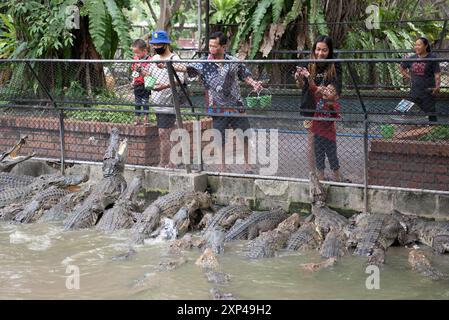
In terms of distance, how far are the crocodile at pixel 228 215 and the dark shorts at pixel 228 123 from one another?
0.89 metres

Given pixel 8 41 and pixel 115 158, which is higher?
pixel 8 41

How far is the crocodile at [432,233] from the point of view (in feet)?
19.8

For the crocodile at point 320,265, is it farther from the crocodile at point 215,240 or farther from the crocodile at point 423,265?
the crocodile at point 215,240

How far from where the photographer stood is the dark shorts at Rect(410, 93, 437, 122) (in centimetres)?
690

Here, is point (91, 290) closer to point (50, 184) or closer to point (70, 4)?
point (50, 184)

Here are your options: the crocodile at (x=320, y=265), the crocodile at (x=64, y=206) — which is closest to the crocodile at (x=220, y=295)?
the crocodile at (x=320, y=265)

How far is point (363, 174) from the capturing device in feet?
22.6

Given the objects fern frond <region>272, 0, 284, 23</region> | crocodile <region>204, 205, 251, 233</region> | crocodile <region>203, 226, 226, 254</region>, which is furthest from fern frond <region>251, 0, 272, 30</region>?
crocodile <region>203, 226, 226, 254</region>

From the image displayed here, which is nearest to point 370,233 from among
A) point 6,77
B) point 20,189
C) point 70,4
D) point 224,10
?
point 20,189

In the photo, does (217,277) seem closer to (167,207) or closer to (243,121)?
(167,207)

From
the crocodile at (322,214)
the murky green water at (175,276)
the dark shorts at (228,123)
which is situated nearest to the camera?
the murky green water at (175,276)

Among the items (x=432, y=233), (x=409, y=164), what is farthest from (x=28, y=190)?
(x=432, y=233)

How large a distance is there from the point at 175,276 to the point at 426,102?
3.43 meters

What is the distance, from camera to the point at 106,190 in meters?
7.62
